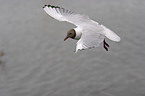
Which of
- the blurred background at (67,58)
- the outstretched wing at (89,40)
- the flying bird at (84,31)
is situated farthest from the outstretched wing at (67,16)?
the blurred background at (67,58)

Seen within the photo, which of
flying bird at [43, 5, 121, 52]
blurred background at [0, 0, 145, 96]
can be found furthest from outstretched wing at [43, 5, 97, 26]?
blurred background at [0, 0, 145, 96]

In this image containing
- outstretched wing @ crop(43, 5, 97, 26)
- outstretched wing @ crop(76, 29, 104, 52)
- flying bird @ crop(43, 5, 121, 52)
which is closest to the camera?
outstretched wing @ crop(76, 29, 104, 52)

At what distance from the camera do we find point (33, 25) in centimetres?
1105

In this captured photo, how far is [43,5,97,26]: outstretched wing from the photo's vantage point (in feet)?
19.0

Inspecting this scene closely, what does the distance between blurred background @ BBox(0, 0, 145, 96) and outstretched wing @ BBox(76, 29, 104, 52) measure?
4.25 meters

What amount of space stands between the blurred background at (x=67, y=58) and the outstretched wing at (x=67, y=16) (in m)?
3.92

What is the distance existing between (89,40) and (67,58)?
490 centimetres

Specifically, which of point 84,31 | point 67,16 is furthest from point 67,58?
point 84,31

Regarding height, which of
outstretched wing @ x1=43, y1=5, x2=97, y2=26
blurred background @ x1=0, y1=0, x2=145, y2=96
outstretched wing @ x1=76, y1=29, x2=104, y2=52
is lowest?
outstretched wing @ x1=76, y1=29, x2=104, y2=52

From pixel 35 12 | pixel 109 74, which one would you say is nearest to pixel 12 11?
pixel 35 12

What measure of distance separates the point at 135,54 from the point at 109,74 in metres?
1.08

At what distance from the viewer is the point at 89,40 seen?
516 centimetres

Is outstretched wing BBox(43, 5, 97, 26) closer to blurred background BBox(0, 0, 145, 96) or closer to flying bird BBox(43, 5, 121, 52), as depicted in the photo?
flying bird BBox(43, 5, 121, 52)

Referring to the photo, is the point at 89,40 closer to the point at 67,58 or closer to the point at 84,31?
the point at 84,31
